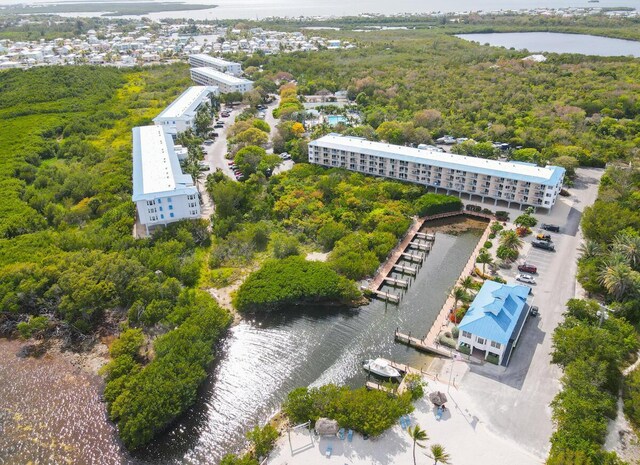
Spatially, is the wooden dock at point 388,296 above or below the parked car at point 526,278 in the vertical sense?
below

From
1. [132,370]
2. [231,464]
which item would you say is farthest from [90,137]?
[231,464]

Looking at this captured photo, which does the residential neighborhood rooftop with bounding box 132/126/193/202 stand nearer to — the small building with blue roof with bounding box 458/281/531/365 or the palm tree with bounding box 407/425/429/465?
the small building with blue roof with bounding box 458/281/531/365

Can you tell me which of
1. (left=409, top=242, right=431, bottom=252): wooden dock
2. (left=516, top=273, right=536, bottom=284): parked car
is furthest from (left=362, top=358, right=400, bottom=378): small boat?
(left=409, top=242, right=431, bottom=252): wooden dock

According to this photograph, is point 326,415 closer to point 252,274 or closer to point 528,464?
point 528,464

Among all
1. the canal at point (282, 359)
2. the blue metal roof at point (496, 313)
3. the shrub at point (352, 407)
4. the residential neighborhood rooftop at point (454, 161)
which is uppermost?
the residential neighborhood rooftop at point (454, 161)

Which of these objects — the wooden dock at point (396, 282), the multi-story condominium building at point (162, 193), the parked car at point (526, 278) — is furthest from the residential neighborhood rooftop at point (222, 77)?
the parked car at point (526, 278)

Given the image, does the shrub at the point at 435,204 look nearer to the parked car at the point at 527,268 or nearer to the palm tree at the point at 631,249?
the parked car at the point at 527,268

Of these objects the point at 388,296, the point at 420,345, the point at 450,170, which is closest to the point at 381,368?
the point at 420,345
